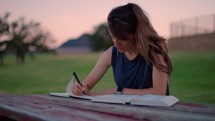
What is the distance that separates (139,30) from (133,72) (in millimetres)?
386

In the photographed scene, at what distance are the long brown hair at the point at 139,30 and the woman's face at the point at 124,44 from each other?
0.03m

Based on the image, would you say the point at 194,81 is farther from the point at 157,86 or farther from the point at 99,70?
the point at 157,86

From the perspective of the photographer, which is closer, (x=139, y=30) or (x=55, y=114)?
(x=55, y=114)

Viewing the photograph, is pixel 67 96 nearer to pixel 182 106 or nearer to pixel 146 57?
pixel 146 57

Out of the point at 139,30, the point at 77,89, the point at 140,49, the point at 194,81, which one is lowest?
the point at 194,81

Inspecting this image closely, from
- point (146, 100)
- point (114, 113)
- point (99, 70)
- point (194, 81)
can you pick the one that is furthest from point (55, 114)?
point (194, 81)

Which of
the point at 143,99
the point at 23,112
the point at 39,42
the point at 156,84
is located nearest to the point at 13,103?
the point at 23,112

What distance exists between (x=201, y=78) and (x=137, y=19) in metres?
8.18

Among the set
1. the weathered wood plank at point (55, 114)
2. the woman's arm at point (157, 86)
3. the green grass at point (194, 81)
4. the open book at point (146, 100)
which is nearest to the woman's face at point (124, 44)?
A: the woman's arm at point (157, 86)

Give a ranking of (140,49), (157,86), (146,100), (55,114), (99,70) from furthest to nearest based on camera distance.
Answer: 1. (99,70)
2. (140,49)
3. (157,86)
4. (146,100)
5. (55,114)

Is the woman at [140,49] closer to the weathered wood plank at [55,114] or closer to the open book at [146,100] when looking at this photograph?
the open book at [146,100]

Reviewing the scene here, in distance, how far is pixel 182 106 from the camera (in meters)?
1.73

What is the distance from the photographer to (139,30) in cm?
245

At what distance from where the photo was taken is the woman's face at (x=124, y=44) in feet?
8.12
